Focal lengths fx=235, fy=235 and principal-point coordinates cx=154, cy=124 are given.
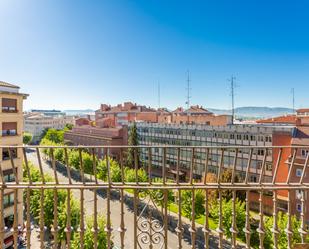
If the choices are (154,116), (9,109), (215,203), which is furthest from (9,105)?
(154,116)

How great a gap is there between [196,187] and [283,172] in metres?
16.3

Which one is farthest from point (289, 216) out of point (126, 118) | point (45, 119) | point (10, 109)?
point (45, 119)

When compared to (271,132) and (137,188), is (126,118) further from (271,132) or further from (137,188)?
(137,188)

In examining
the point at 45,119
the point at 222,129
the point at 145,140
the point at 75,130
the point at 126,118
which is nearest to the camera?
the point at 222,129

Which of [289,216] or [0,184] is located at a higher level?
[0,184]

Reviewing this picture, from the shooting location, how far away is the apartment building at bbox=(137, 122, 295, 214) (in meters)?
20.6

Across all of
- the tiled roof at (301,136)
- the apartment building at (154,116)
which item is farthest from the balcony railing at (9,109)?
the apartment building at (154,116)

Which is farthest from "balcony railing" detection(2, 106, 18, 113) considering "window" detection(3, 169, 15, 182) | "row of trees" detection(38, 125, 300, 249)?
"row of trees" detection(38, 125, 300, 249)

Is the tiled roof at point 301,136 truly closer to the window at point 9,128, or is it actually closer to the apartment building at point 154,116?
the apartment building at point 154,116

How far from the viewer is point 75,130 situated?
4575 centimetres

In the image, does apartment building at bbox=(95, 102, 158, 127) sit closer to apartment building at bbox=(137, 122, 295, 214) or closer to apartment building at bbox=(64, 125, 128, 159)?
apartment building at bbox=(64, 125, 128, 159)

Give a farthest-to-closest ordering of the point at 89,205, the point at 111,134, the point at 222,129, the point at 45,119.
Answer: the point at 45,119, the point at 111,134, the point at 222,129, the point at 89,205

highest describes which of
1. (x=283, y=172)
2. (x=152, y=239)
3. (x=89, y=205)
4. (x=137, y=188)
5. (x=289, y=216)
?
(x=137, y=188)

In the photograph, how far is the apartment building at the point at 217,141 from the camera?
20.6 metres
